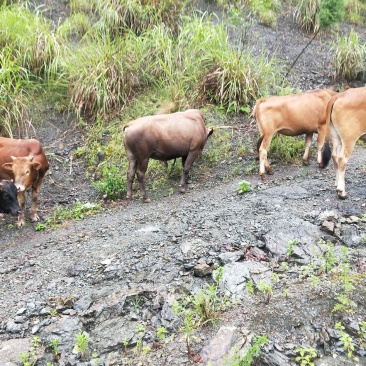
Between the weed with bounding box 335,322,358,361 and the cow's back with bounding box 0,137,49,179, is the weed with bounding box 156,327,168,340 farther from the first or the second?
the cow's back with bounding box 0,137,49,179

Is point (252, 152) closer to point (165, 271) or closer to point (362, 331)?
point (165, 271)

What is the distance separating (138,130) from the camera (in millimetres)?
7922

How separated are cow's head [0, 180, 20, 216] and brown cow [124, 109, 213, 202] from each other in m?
1.87

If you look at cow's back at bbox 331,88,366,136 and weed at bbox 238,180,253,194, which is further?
weed at bbox 238,180,253,194

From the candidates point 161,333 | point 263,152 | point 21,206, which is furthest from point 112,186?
point 161,333

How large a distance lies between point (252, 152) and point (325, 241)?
3.72m

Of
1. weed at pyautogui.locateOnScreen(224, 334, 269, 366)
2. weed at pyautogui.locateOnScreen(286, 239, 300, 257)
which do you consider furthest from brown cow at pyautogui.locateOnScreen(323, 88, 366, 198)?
weed at pyautogui.locateOnScreen(224, 334, 269, 366)

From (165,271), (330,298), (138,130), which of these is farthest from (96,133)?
(330,298)

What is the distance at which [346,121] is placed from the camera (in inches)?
277

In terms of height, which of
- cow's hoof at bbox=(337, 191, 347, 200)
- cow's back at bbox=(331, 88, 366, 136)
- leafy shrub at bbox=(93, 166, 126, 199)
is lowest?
leafy shrub at bbox=(93, 166, 126, 199)

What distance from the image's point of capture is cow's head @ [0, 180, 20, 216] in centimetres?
764

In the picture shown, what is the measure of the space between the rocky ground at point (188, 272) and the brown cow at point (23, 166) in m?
0.49

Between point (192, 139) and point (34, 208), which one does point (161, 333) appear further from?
point (192, 139)

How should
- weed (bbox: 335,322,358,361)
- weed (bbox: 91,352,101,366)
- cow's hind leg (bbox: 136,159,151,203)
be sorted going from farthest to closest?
cow's hind leg (bbox: 136,159,151,203)
weed (bbox: 91,352,101,366)
weed (bbox: 335,322,358,361)
